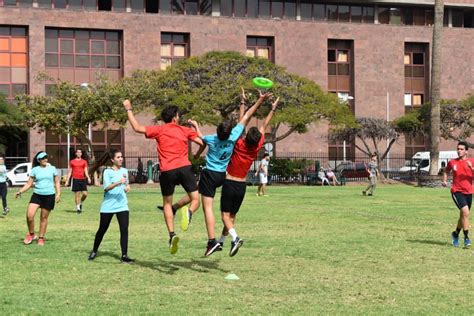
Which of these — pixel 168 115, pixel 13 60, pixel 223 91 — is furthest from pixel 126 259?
pixel 13 60

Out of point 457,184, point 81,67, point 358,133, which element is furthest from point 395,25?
point 457,184

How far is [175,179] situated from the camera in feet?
30.9

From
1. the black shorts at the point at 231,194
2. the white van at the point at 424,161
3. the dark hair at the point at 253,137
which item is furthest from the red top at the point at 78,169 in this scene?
the white van at the point at 424,161

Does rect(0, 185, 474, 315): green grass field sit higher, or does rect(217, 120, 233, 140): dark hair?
rect(217, 120, 233, 140): dark hair

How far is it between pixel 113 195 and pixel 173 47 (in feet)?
157

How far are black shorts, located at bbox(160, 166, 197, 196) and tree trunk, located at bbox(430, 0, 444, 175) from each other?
1214 inches

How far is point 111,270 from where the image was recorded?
9539 millimetres

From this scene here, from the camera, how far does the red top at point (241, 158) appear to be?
31.2ft

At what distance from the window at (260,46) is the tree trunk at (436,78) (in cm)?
2252

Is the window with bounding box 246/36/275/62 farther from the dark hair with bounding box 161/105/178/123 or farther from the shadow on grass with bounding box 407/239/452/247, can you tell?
the dark hair with bounding box 161/105/178/123

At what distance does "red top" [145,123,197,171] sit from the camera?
9.47 meters

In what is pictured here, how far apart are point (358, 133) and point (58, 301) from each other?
45520 millimetres

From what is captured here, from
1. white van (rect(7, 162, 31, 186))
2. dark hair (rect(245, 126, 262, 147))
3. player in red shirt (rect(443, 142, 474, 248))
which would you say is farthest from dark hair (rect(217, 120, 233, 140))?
white van (rect(7, 162, 31, 186))

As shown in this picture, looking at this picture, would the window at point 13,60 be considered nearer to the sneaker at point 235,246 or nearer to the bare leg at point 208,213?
the bare leg at point 208,213
